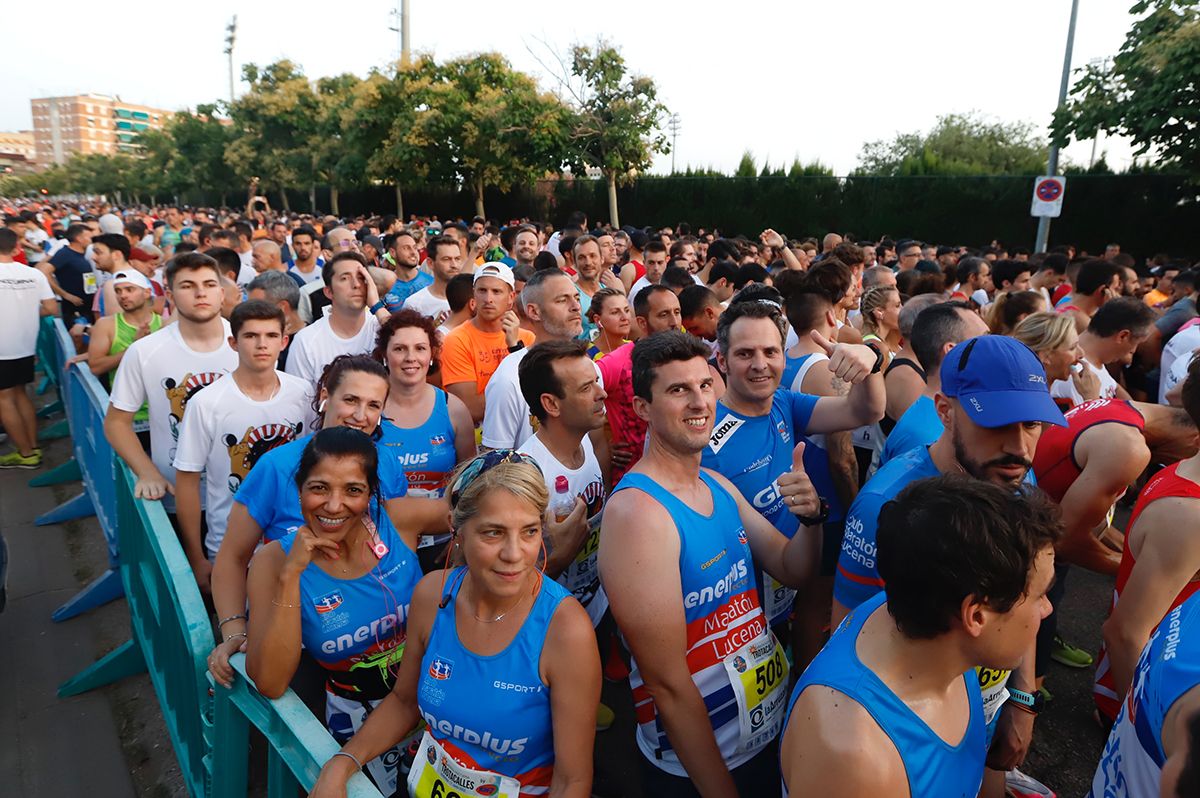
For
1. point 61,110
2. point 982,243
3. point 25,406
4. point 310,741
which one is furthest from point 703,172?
point 61,110

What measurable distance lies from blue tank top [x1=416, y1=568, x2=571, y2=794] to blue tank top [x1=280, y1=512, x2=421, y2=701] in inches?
19.0

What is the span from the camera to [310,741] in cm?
195

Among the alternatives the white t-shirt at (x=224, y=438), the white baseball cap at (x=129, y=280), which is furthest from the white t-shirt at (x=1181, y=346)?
the white baseball cap at (x=129, y=280)

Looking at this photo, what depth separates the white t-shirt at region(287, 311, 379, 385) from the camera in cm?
482

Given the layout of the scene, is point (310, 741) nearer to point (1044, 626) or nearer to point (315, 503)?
point (315, 503)

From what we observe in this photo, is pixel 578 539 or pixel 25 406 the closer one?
pixel 578 539

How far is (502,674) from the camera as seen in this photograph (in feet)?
6.58

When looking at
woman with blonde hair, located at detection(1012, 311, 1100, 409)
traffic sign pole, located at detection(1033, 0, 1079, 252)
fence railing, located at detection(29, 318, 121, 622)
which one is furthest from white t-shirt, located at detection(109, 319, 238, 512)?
traffic sign pole, located at detection(1033, 0, 1079, 252)

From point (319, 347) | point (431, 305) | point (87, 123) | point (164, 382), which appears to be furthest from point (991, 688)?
point (87, 123)

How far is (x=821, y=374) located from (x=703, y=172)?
86.2 ft

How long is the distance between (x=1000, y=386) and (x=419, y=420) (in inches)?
102

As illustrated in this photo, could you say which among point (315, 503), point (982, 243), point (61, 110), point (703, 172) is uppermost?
point (61, 110)

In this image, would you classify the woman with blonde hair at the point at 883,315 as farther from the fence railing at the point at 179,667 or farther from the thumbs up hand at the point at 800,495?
the fence railing at the point at 179,667

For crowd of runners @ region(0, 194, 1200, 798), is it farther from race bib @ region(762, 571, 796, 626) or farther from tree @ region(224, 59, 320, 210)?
tree @ region(224, 59, 320, 210)
